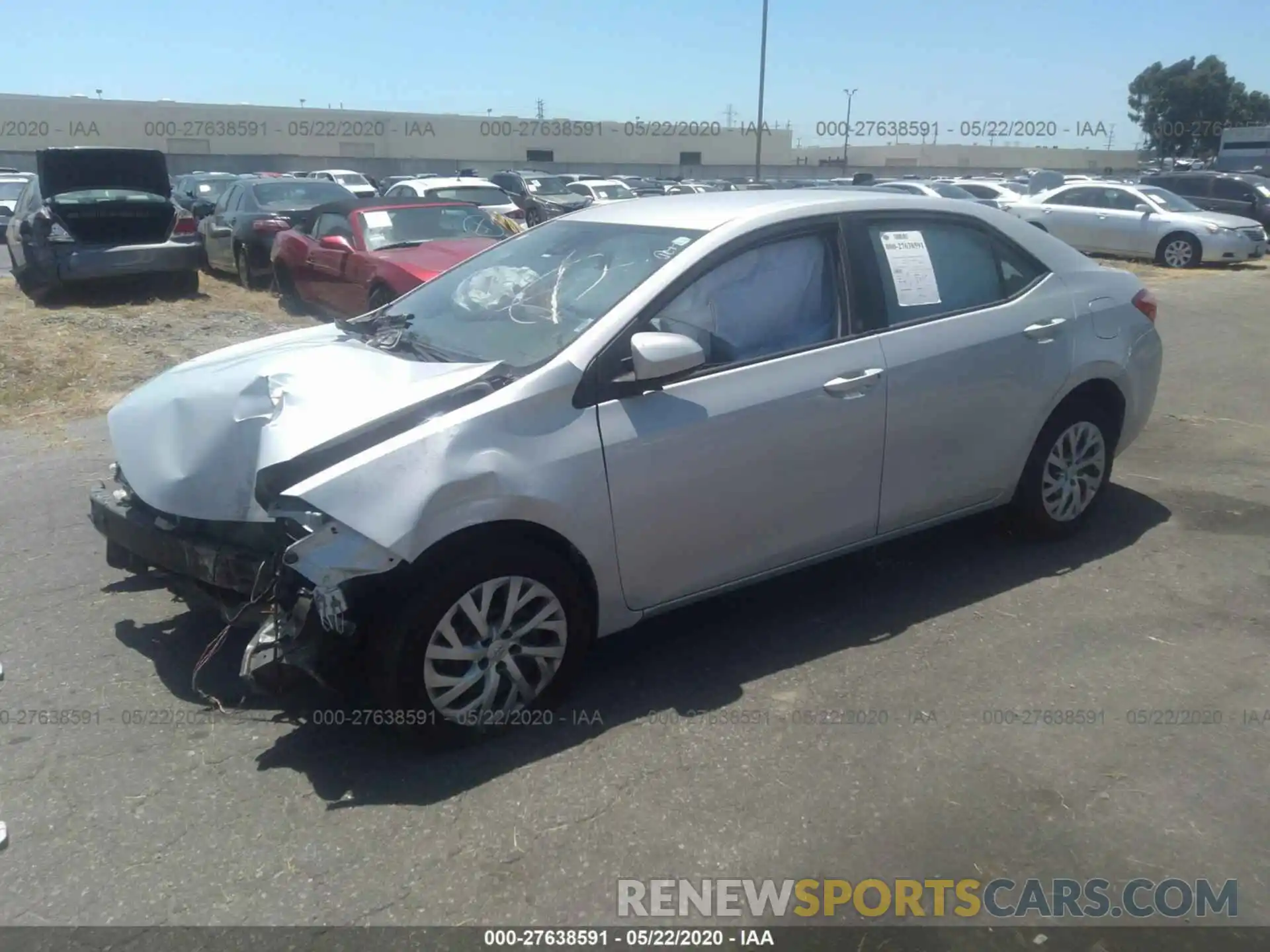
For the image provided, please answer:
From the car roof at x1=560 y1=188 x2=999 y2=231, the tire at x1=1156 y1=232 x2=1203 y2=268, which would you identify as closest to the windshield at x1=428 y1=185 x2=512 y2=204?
the car roof at x1=560 y1=188 x2=999 y2=231

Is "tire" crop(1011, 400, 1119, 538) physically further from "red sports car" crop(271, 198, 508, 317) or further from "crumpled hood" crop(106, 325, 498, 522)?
"red sports car" crop(271, 198, 508, 317)

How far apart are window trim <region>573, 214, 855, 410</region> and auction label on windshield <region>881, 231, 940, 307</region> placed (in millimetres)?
269

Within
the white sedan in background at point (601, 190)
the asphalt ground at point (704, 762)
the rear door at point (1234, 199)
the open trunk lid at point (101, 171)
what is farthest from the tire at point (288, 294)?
the rear door at point (1234, 199)

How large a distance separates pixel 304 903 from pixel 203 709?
120 centimetres

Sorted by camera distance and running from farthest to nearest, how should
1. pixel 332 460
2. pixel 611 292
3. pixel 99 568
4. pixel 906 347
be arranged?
pixel 99 568 < pixel 906 347 < pixel 611 292 < pixel 332 460

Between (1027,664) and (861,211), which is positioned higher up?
(861,211)

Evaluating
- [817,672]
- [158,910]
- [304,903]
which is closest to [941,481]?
[817,672]

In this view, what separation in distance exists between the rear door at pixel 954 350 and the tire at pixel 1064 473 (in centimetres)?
13

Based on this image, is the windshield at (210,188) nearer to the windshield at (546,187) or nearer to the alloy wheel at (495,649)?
the windshield at (546,187)

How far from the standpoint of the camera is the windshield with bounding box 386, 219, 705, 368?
4016 millimetres

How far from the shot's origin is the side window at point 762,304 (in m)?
4.02

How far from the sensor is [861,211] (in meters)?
4.55

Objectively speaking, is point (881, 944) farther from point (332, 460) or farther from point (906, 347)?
point (906, 347)

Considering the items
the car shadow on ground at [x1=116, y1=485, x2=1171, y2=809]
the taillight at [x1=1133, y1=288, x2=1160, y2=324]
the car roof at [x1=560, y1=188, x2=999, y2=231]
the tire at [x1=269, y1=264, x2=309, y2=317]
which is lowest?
the car shadow on ground at [x1=116, y1=485, x2=1171, y2=809]
